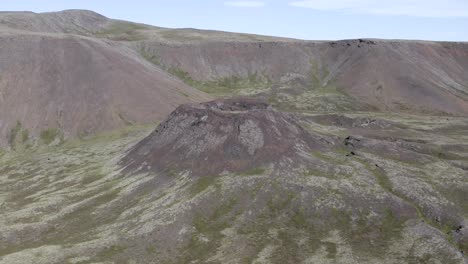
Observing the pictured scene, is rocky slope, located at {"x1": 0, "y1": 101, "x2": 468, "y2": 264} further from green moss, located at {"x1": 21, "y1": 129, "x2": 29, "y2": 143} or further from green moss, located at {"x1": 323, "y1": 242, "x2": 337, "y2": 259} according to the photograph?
green moss, located at {"x1": 21, "y1": 129, "x2": 29, "y2": 143}

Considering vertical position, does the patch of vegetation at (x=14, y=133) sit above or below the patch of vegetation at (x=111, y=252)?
above

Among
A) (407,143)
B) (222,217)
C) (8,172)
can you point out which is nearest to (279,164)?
(222,217)

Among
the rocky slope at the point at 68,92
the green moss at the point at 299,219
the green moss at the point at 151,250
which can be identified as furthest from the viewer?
the rocky slope at the point at 68,92

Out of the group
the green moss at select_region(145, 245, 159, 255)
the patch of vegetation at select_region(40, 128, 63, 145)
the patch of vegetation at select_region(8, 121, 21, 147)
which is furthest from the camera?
the patch of vegetation at select_region(40, 128, 63, 145)

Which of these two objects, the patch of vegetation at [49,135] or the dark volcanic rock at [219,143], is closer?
the dark volcanic rock at [219,143]

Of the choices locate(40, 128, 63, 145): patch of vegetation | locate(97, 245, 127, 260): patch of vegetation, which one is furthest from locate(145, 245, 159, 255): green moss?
locate(40, 128, 63, 145): patch of vegetation

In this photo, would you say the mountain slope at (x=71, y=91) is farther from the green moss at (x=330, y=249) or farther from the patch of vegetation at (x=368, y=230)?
the green moss at (x=330, y=249)

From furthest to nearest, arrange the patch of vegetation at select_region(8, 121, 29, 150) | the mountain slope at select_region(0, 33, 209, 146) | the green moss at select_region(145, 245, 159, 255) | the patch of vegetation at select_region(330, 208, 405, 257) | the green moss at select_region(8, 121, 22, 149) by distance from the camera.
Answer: the mountain slope at select_region(0, 33, 209, 146) < the green moss at select_region(8, 121, 22, 149) < the patch of vegetation at select_region(8, 121, 29, 150) < the green moss at select_region(145, 245, 159, 255) < the patch of vegetation at select_region(330, 208, 405, 257)

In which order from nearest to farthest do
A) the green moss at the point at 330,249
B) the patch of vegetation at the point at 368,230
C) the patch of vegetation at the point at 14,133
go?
the green moss at the point at 330,249, the patch of vegetation at the point at 368,230, the patch of vegetation at the point at 14,133

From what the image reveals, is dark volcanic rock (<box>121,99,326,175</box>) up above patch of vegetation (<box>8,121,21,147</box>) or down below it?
above

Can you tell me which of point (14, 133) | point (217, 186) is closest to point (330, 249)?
point (217, 186)

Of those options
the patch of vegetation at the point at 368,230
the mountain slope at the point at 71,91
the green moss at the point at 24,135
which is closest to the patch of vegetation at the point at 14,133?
the mountain slope at the point at 71,91
